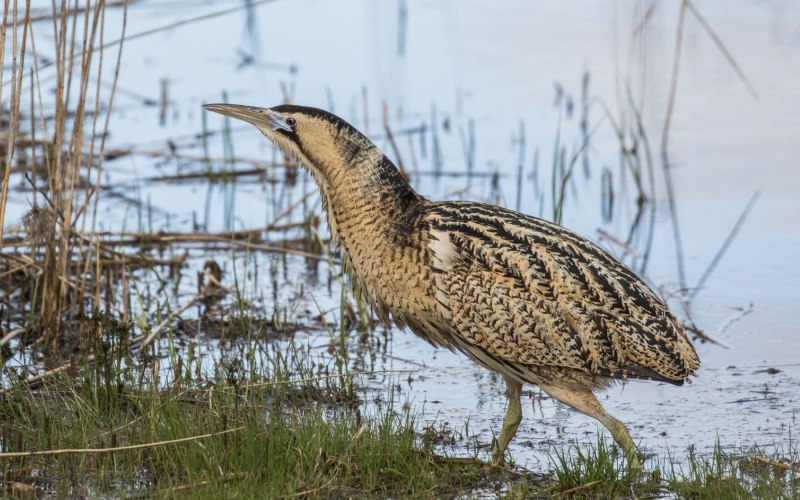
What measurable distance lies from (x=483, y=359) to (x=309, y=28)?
8734 millimetres

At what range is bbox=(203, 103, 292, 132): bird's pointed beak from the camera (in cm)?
559

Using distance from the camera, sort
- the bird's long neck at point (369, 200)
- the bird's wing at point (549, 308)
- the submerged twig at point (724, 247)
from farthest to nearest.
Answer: the submerged twig at point (724, 247) → the bird's long neck at point (369, 200) → the bird's wing at point (549, 308)

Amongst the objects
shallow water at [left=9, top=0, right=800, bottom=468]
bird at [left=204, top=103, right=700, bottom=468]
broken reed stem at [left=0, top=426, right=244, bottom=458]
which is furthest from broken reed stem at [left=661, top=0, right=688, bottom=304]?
broken reed stem at [left=0, top=426, right=244, bottom=458]

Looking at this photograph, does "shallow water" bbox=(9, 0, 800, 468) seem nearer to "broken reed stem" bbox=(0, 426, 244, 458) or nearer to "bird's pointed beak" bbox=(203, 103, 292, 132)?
"broken reed stem" bbox=(0, 426, 244, 458)

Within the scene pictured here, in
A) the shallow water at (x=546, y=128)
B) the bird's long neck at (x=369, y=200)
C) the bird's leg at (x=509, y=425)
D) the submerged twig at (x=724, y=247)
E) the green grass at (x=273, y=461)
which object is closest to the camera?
the green grass at (x=273, y=461)

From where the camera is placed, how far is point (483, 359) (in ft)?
17.4

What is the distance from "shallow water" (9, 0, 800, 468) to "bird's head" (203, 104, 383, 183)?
1149 millimetres

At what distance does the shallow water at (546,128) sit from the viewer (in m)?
6.09

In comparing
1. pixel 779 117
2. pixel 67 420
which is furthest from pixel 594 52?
pixel 67 420

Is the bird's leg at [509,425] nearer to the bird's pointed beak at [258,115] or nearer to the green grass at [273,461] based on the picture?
the green grass at [273,461]

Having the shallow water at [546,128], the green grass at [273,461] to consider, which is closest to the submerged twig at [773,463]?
the green grass at [273,461]

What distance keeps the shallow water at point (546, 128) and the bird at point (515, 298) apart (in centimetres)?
38

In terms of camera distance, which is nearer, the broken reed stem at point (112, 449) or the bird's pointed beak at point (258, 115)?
the broken reed stem at point (112, 449)

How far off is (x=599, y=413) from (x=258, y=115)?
1.86 meters
